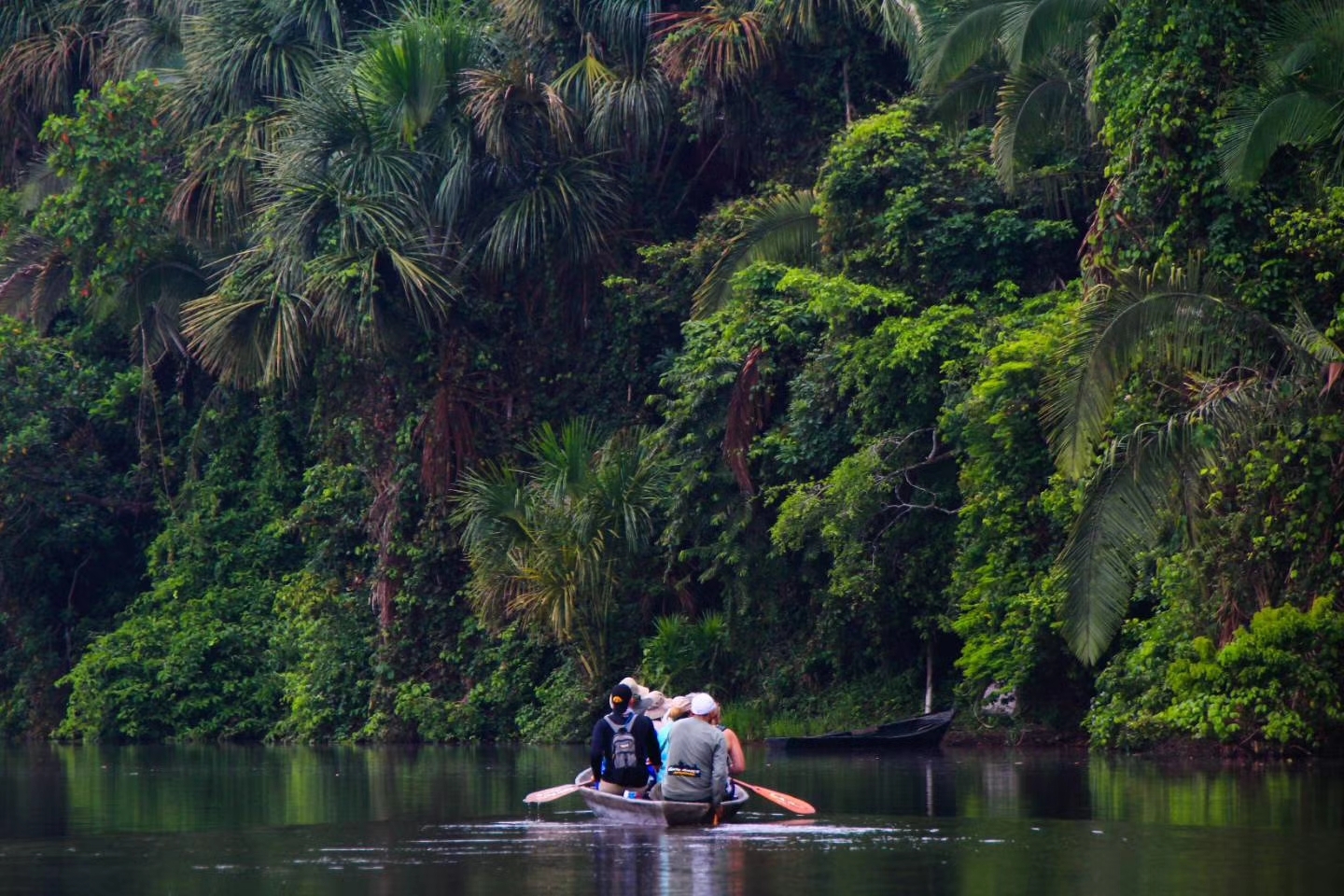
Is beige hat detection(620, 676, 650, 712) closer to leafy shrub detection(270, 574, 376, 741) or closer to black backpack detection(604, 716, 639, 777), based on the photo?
black backpack detection(604, 716, 639, 777)

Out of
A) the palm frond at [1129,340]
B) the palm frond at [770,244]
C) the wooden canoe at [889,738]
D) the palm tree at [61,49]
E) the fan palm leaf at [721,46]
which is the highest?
the palm tree at [61,49]

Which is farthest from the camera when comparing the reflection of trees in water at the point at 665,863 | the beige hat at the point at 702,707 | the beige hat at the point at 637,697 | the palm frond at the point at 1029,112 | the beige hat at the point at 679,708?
the palm frond at the point at 1029,112

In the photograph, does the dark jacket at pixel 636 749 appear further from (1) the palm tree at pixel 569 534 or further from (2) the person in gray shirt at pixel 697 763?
(1) the palm tree at pixel 569 534

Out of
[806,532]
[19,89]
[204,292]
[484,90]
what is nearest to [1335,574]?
[806,532]

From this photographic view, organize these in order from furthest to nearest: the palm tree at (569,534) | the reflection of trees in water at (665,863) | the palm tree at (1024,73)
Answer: the palm tree at (569,534), the palm tree at (1024,73), the reflection of trees in water at (665,863)

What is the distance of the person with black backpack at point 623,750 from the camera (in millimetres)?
16141

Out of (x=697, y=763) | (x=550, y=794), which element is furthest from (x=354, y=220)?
(x=697, y=763)

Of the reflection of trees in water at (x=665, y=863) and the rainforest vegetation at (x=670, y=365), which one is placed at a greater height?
the rainforest vegetation at (x=670, y=365)

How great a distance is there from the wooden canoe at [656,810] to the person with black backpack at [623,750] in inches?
14.6

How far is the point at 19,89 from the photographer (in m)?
37.8

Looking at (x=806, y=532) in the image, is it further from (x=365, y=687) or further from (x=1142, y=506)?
(x=365, y=687)

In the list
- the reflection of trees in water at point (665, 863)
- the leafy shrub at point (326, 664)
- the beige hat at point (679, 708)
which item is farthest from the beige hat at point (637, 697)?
the leafy shrub at point (326, 664)

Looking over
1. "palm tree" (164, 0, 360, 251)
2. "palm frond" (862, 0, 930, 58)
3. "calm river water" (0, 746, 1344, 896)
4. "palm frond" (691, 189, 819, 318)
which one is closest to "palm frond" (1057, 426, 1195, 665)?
"calm river water" (0, 746, 1344, 896)

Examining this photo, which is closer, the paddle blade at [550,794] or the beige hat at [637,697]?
the paddle blade at [550,794]
